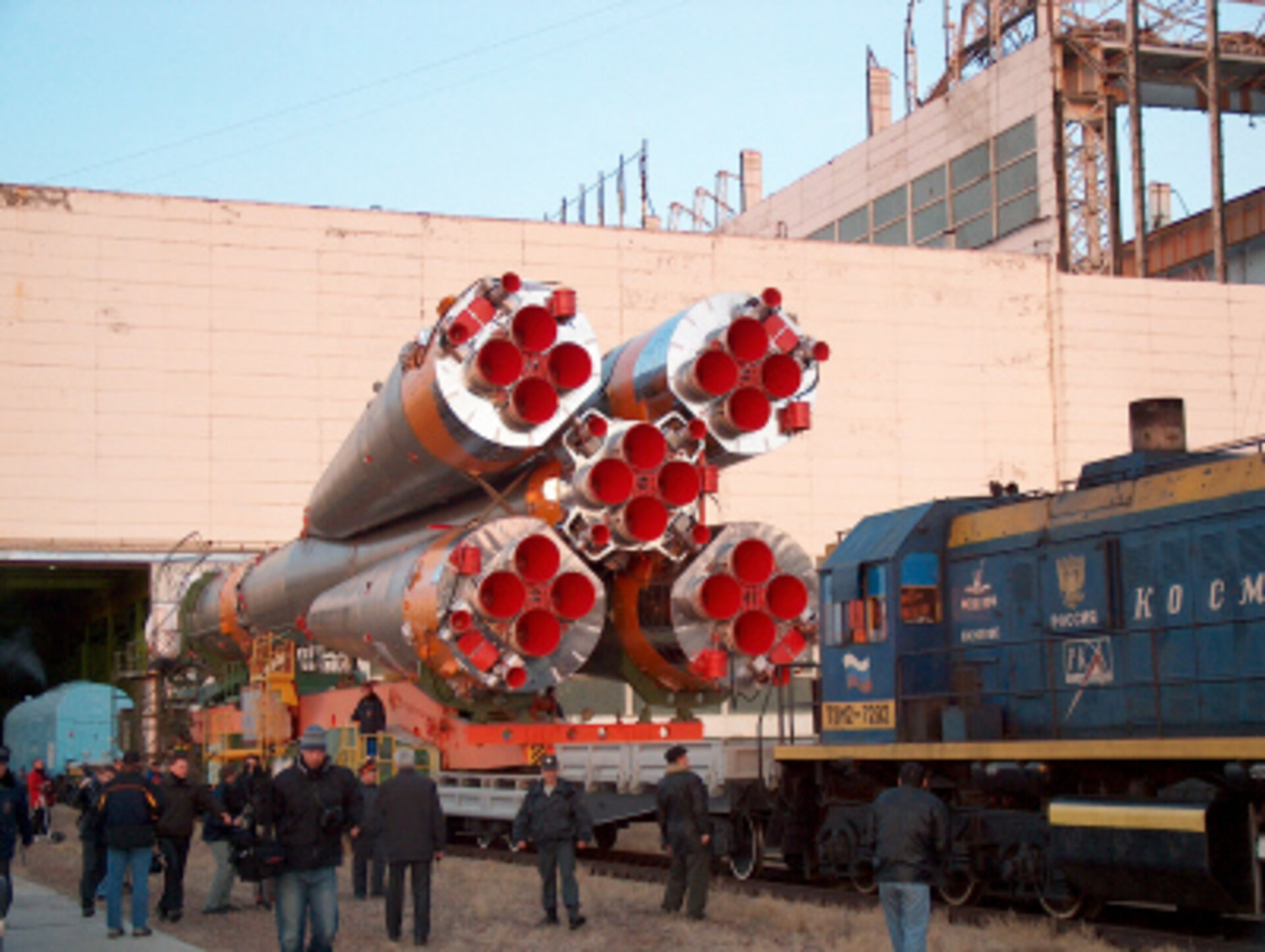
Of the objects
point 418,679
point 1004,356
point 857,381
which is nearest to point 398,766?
point 418,679

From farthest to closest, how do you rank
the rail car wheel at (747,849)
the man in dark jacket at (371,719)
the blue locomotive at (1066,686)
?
the man in dark jacket at (371,719)
the rail car wheel at (747,849)
the blue locomotive at (1066,686)

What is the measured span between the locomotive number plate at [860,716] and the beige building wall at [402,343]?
18788 mm

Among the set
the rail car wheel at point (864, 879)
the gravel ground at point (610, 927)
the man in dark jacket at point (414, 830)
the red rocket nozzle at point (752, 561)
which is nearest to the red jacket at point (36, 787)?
the gravel ground at point (610, 927)

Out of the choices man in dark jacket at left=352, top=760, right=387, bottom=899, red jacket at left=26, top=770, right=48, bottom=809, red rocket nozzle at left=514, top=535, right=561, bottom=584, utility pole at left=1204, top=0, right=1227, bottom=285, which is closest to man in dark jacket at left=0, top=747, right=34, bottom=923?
man in dark jacket at left=352, top=760, right=387, bottom=899

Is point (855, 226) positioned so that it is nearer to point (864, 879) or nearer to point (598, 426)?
point (598, 426)

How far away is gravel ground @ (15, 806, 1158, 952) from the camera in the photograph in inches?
442

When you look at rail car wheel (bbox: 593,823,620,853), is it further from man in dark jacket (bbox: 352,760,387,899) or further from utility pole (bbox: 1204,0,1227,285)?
utility pole (bbox: 1204,0,1227,285)

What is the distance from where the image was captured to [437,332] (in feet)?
58.7

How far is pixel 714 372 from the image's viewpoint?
17.7 metres

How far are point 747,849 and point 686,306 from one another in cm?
2310

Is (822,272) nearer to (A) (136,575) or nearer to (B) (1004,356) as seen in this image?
(B) (1004,356)

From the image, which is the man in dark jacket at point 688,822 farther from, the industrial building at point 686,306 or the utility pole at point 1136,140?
the utility pole at point 1136,140

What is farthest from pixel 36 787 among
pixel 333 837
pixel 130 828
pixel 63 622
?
pixel 63 622

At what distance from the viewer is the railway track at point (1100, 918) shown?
1052 centimetres
